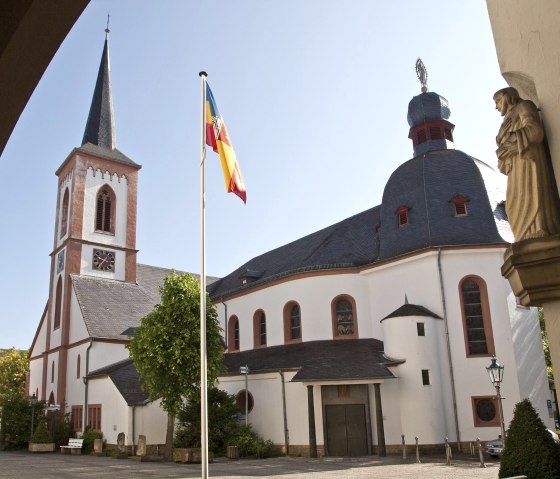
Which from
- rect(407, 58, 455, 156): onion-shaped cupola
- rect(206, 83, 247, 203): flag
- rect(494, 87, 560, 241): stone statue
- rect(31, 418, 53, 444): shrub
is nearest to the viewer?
rect(494, 87, 560, 241): stone statue

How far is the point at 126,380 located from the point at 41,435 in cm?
666

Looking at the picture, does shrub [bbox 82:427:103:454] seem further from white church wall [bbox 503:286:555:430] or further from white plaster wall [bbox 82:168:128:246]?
white church wall [bbox 503:286:555:430]

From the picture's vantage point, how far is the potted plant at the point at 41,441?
33.1 m

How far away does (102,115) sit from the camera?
48.6 metres

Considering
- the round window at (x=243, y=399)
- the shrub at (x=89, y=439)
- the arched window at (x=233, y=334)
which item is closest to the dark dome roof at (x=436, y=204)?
the round window at (x=243, y=399)

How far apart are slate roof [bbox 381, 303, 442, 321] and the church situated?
0.06 m

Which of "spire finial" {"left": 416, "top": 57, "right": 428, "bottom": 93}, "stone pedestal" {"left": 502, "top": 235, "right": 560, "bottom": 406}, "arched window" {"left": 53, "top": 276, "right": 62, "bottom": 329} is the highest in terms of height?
"spire finial" {"left": 416, "top": 57, "right": 428, "bottom": 93}

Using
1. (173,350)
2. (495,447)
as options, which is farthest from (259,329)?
(495,447)

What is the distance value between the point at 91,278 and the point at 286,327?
1780cm

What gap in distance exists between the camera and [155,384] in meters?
24.8

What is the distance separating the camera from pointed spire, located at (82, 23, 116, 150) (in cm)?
4769

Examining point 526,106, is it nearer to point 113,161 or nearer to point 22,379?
point 113,161

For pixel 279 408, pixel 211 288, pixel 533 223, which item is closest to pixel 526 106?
pixel 533 223

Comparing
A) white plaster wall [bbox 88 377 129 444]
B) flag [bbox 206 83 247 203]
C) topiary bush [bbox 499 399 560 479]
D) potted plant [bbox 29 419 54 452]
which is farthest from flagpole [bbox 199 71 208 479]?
potted plant [bbox 29 419 54 452]
